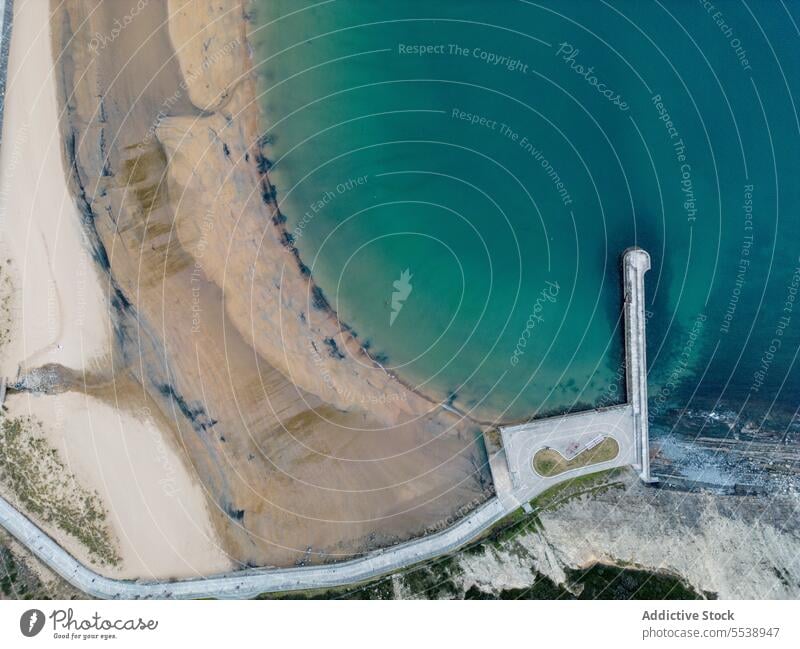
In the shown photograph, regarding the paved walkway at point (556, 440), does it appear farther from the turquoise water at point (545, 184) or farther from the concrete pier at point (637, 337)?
the turquoise water at point (545, 184)

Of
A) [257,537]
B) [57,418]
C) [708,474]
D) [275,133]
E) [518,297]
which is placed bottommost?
[257,537]

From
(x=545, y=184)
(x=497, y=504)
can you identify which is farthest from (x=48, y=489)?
(x=545, y=184)

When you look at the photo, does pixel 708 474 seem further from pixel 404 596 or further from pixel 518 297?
pixel 404 596

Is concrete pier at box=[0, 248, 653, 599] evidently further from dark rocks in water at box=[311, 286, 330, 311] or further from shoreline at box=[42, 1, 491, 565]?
dark rocks in water at box=[311, 286, 330, 311]

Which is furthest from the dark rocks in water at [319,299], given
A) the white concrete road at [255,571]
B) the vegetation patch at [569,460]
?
the vegetation patch at [569,460]

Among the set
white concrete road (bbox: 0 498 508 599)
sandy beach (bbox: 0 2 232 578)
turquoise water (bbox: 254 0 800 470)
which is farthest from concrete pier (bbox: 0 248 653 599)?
sandy beach (bbox: 0 2 232 578)

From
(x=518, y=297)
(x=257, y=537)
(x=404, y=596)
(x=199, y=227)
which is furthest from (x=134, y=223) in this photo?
(x=404, y=596)
